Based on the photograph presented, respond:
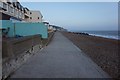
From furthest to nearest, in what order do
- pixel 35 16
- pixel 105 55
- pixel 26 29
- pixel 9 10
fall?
1. pixel 35 16
2. pixel 9 10
3. pixel 26 29
4. pixel 105 55

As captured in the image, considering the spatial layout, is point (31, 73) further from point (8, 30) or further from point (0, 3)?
point (0, 3)

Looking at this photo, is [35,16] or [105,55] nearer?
[105,55]

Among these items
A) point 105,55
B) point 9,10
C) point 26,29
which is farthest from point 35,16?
point 105,55

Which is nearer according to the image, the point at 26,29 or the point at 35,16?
the point at 26,29

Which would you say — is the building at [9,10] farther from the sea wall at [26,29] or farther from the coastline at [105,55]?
the coastline at [105,55]

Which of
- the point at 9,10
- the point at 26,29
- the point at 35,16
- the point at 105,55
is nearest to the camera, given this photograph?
the point at 105,55

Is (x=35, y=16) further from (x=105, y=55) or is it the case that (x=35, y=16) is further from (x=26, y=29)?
(x=105, y=55)

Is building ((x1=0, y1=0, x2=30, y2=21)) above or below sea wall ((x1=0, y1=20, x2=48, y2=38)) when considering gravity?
above

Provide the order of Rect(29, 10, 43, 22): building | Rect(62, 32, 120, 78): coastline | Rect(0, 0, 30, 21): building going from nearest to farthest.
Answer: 1. Rect(62, 32, 120, 78): coastline
2. Rect(0, 0, 30, 21): building
3. Rect(29, 10, 43, 22): building

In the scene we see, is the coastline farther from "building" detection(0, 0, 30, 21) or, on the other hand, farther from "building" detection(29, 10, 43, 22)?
"building" detection(29, 10, 43, 22)

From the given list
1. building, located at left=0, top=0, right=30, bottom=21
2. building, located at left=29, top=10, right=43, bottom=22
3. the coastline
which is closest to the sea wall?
the coastline

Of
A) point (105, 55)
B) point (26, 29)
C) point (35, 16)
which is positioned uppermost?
point (35, 16)

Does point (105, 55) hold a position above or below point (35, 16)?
below

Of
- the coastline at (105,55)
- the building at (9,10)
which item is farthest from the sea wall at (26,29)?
the building at (9,10)
